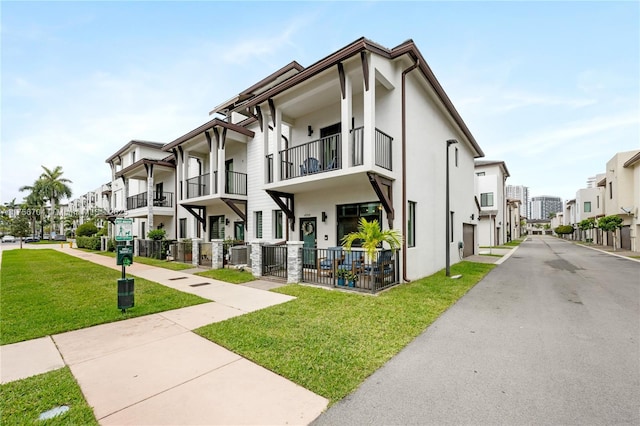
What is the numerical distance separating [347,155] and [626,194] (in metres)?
31.2

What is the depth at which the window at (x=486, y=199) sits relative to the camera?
28086 millimetres

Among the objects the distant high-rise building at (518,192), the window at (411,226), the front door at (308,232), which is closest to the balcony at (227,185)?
the front door at (308,232)

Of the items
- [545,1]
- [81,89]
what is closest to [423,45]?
[545,1]

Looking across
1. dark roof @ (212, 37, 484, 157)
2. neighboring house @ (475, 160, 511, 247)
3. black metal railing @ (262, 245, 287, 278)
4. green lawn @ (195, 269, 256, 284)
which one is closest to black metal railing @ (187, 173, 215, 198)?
green lawn @ (195, 269, 256, 284)

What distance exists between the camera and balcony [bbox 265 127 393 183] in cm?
885

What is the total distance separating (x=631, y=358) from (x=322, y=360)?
4636 millimetres

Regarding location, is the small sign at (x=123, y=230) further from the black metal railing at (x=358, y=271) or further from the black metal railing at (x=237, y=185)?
the black metal railing at (x=237, y=185)

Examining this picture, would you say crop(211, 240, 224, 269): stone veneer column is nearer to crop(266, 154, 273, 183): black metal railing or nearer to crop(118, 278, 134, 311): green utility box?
crop(266, 154, 273, 183): black metal railing

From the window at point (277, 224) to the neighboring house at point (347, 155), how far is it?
0.19 feet

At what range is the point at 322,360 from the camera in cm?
382

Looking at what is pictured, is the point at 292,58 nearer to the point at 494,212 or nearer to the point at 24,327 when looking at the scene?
the point at 24,327

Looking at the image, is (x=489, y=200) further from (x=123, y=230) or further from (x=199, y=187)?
(x=123, y=230)

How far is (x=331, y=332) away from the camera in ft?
16.1

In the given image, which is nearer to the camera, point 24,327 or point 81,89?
point 24,327
